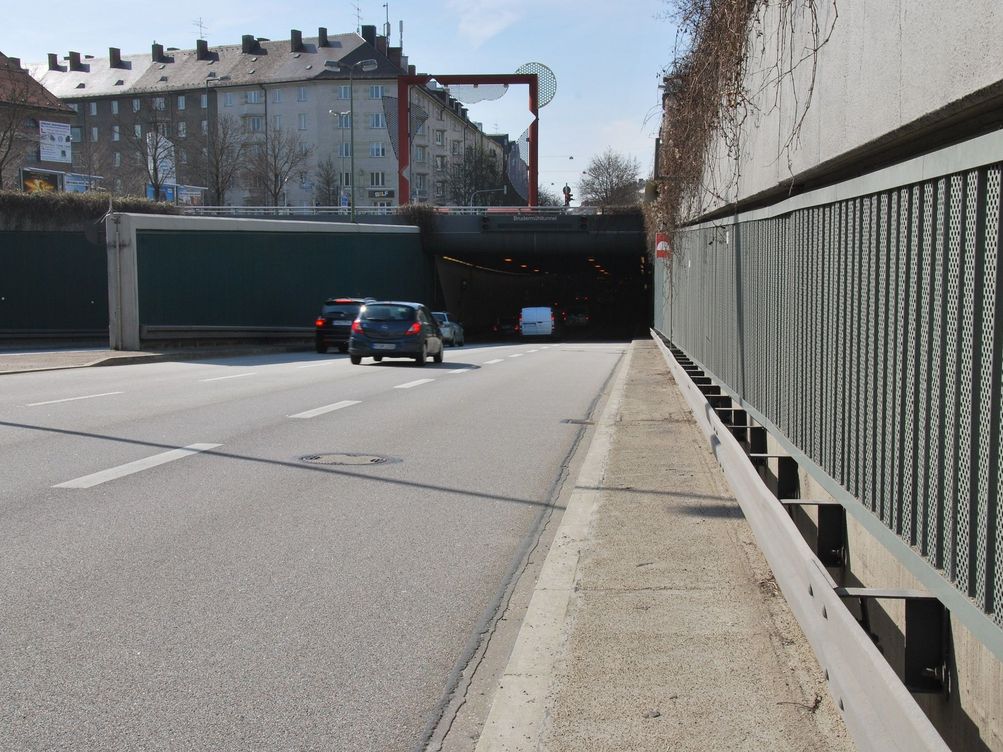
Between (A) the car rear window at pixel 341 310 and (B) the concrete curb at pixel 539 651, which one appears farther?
(A) the car rear window at pixel 341 310

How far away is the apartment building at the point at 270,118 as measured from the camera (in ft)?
304

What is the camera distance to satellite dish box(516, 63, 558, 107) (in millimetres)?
62219

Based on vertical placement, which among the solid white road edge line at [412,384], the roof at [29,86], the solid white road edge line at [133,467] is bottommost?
the solid white road edge line at [412,384]

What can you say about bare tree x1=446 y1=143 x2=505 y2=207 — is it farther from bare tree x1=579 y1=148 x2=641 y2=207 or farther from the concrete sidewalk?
the concrete sidewalk

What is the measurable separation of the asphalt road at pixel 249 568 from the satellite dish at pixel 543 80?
51.2 m

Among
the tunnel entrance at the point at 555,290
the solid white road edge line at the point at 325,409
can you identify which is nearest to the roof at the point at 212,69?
the tunnel entrance at the point at 555,290

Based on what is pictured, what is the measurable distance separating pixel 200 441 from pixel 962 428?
9273mm

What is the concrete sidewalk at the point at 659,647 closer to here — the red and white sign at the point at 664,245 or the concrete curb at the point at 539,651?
the concrete curb at the point at 539,651

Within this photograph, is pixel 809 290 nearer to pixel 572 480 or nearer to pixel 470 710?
pixel 470 710

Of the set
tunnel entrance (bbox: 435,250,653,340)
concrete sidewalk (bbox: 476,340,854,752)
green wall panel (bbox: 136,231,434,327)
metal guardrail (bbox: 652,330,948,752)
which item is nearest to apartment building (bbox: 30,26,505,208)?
tunnel entrance (bbox: 435,250,653,340)

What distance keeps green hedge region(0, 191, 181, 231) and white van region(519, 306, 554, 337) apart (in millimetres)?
Result: 23066

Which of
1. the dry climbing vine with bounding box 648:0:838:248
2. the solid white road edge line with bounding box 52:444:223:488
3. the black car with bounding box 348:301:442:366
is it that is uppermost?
the dry climbing vine with bounding box 648:0:838:248

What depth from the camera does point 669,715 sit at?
3.84 m

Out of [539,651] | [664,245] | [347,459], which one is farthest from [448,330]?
[539,651]
